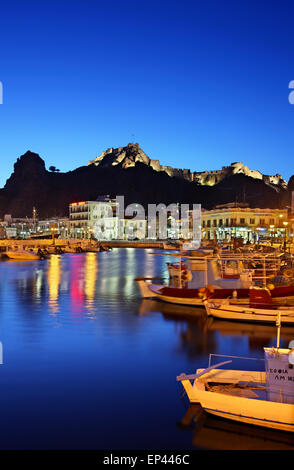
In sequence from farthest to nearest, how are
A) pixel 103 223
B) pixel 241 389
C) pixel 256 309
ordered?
pixel 103 223, pixel 256 309, pixel 241 389

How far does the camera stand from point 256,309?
53.5ft

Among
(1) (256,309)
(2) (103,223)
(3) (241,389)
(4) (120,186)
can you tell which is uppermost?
(4) (120,186)

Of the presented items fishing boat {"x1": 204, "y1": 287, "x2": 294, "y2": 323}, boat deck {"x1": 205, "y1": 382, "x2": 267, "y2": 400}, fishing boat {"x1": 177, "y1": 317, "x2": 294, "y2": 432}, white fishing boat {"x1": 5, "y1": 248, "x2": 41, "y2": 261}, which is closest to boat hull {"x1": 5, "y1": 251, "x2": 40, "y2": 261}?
white fishing boat {"x1": 5, "y1": 248, "x2": 41, "y2": 261}

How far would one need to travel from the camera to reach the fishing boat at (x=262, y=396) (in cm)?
739

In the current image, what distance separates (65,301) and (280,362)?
18822 mm

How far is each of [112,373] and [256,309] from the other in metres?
7.22

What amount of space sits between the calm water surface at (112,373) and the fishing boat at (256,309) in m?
0.50

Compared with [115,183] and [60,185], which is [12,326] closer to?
[115,183]

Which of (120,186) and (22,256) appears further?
(120,186)

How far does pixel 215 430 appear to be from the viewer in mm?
7766

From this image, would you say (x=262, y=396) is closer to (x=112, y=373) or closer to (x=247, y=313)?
(x=112, y=373)

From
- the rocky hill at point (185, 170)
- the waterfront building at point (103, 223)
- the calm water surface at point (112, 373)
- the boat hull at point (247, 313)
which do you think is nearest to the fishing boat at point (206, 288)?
the calm water surface at point (112, 373)

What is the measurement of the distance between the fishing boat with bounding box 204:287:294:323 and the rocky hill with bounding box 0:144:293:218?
12968 cm

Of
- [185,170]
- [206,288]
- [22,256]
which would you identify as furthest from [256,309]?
[185,170]
